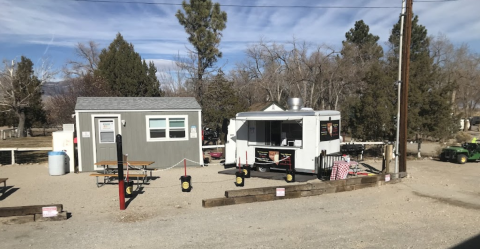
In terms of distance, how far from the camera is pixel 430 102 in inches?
587

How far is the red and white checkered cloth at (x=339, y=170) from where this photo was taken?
10133 millimetres

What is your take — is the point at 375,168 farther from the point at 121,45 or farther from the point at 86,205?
the point at 121,45

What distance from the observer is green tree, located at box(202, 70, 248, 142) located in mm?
21188

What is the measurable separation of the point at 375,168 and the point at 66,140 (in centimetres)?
1236

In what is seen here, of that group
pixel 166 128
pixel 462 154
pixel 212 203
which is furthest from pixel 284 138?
pixel 462 154

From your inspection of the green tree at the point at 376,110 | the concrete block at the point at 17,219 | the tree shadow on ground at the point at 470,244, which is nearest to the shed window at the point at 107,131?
the concrete block at the point at 17,219

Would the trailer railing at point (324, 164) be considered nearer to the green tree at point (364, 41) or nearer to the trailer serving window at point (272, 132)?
Result: the trailer serving window at point (272, 132)

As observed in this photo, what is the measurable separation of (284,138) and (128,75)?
19.6 meters

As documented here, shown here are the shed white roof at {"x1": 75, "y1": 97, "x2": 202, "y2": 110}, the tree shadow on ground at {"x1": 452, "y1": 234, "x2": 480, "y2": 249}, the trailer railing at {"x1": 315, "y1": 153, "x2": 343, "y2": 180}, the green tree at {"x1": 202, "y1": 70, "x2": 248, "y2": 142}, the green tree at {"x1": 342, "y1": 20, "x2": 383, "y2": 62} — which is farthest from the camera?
the green tree at {"x1": 342, "y1": 20, "x2": 383, "y2": 62}

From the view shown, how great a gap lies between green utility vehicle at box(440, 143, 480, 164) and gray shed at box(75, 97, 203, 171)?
11.1m

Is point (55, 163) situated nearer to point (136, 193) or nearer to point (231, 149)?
point (136, 193)

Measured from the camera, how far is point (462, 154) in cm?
1418

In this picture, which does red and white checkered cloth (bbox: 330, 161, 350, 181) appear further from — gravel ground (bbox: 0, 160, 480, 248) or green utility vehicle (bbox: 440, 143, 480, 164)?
green utility vehicle (bbox: 440, 143, 480, 164)

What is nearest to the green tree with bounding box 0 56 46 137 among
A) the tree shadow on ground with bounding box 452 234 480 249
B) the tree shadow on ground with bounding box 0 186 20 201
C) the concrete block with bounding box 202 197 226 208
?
the tree shadow on ground with bounding box 0 186 20 201
